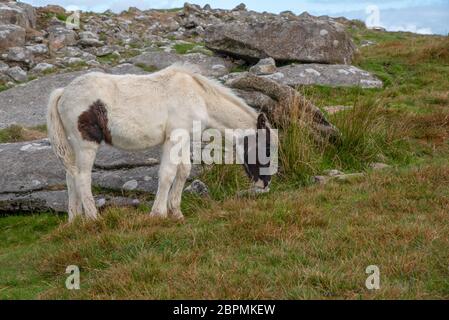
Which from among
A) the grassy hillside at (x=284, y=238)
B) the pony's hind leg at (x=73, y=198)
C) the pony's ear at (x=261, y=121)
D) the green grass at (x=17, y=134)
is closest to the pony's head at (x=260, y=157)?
the pony's ear at (x=261, y=121)

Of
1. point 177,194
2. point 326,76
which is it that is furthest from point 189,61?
point 177,194

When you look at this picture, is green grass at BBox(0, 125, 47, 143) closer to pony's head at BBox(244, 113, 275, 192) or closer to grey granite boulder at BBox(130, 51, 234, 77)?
pony's head at BBox(244, 113, 275, 192)

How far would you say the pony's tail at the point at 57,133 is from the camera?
825cm

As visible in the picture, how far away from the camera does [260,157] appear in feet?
30.1

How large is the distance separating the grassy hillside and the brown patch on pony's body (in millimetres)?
1199

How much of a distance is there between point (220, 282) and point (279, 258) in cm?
88

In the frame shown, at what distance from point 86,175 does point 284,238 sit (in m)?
3.28

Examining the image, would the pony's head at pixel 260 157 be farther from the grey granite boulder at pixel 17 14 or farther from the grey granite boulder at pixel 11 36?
the grey granite boulder at pixel 17 14

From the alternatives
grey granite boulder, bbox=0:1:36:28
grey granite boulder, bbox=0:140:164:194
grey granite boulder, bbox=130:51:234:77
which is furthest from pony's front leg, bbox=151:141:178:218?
grey granite boulder, bbox=0:1:36:28

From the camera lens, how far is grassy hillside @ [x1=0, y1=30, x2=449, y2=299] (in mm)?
5324

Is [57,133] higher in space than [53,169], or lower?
higher

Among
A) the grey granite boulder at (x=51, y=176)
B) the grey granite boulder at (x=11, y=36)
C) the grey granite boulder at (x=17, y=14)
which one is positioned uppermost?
the grey granite boulder at (x=17, y=14)

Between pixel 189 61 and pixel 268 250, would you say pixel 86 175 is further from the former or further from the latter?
pixel 189 61

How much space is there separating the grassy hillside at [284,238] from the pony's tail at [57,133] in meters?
1.17
